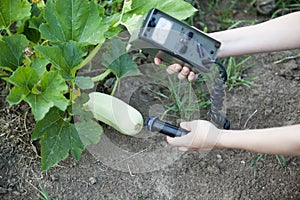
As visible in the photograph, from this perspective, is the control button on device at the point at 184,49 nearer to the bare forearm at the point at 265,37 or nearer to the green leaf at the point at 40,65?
the bare forearm at the point at 265,37

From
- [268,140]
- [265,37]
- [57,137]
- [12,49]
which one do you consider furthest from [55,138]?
[265,37]

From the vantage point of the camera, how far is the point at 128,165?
1893mm

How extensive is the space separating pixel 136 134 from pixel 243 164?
39cm

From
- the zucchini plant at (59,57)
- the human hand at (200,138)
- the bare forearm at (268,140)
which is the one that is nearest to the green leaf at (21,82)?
the zucchini plant at (59,57)

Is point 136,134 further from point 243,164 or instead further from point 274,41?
point 274,41

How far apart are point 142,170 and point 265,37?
61cm

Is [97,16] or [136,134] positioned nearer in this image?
[97,16]

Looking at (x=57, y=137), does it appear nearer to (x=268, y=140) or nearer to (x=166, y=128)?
(x=166, y=128)

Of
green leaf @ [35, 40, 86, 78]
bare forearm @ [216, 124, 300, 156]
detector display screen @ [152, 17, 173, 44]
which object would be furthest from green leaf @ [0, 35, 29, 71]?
bare forearm @ [216, 124, 300, 156]

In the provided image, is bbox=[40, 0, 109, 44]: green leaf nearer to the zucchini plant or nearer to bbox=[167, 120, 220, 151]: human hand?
the zucchini plant

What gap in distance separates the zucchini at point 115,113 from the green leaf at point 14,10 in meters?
0.38

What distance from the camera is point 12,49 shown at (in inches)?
66.4

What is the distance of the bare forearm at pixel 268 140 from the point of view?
4.91 feet

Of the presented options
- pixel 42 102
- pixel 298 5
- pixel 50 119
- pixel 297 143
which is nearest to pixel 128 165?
pixel 50 119
